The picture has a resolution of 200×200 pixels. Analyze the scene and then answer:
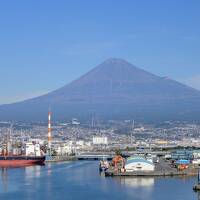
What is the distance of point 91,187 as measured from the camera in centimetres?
1405

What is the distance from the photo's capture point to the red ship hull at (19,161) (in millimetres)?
22859

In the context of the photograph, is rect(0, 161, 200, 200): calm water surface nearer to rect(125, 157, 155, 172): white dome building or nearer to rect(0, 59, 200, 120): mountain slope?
rect(125, 157, 155, 172): white dome building

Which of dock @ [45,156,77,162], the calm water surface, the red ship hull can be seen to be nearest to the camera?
the calm water surface

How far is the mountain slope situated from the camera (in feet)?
214

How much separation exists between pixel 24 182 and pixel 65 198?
3267 mm

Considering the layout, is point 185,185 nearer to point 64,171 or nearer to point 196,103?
point 64,171

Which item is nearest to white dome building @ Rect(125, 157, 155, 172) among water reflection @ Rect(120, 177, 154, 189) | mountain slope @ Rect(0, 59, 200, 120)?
water reflection @ Rect(120, 177, 154, 189)

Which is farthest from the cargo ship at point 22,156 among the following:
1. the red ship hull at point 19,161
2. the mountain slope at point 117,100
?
the mountain slope at point 117,100

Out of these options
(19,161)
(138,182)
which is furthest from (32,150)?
(138,182)

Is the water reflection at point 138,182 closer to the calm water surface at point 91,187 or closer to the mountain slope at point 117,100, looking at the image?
the calm water surface at point 91,187

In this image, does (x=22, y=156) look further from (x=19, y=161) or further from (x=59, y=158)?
(x=59, y=158)

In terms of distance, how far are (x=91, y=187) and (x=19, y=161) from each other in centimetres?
957

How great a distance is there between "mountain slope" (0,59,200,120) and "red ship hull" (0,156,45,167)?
120ft

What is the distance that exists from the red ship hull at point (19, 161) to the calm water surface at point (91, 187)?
18.0ft
